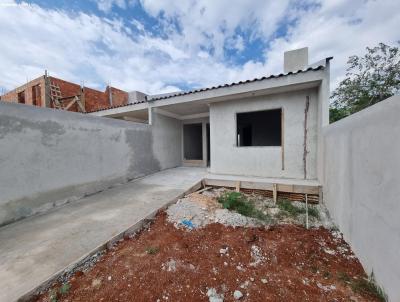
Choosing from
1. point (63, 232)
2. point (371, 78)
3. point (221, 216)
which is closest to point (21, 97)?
point (63, 232)

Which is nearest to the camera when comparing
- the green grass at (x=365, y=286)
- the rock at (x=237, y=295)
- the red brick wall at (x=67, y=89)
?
the green grass at (x=365, y=286)

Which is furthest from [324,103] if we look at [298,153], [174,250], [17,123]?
[17,123]

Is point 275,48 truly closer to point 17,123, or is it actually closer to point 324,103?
Answer: point 324,103

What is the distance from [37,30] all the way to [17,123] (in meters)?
4.04

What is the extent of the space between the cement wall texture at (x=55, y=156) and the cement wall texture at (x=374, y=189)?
5566 mm

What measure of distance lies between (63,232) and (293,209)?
4.57 m

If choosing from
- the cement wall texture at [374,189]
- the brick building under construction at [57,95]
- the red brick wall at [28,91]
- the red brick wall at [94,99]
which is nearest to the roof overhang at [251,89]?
the cement wall texture at [374,189]

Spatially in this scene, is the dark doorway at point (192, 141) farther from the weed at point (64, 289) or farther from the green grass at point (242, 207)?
the weed at point (64, 289)

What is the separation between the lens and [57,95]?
912 centimetres

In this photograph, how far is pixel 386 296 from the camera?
5.15 ft

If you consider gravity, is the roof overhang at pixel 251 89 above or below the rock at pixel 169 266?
above

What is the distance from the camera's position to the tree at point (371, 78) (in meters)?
7.72

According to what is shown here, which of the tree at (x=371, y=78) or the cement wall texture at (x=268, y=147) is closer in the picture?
the cement wall texture at (x=268, y=147)

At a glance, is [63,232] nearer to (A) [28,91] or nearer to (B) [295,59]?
(B) [295,59]
